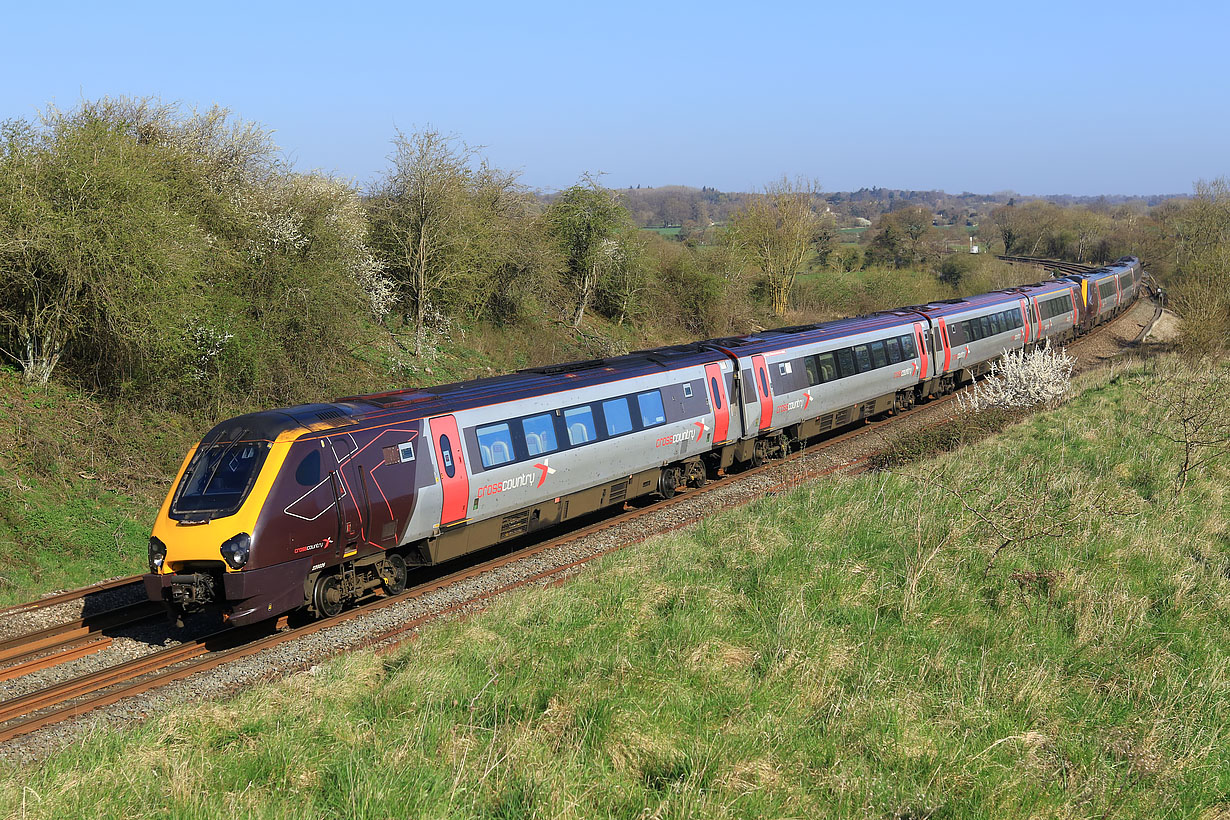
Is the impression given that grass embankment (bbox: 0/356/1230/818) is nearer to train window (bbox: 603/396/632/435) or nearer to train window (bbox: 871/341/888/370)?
train window (bbox: 603/396/632/435)

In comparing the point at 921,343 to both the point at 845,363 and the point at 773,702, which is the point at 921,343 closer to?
the point at 845,363

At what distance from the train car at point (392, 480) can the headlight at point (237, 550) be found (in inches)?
0.6

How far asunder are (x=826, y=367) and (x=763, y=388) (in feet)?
9.48

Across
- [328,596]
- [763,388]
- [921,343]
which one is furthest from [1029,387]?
[328,596]

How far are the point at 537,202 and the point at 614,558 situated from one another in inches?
1042

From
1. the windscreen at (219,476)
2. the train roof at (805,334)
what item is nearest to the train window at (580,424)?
the train roof at (805,334)

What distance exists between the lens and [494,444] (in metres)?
13.7

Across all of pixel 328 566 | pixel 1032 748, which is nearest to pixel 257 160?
pixel 328 566

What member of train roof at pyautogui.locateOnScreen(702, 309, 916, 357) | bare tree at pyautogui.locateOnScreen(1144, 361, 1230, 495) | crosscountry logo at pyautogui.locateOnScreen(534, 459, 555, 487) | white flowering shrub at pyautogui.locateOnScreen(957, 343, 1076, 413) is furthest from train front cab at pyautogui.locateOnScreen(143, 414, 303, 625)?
white flowering shrub at pyautogui.locateOnScreen(957, 343, 1076, 413)

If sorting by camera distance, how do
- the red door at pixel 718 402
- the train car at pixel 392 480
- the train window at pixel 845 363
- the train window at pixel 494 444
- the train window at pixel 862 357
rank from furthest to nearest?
the train window at pixel 862 357, the train window at pixel 845 363, the red door at pixel 718 402, the train window at pixel 494 444, the train car at pixel 392 480

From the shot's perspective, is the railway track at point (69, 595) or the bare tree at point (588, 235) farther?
the bare tree at point (588, 235)

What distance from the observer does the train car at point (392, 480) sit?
10711 mm

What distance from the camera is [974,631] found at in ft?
30.0

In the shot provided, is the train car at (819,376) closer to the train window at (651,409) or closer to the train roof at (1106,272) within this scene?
the train window at (651,409)
